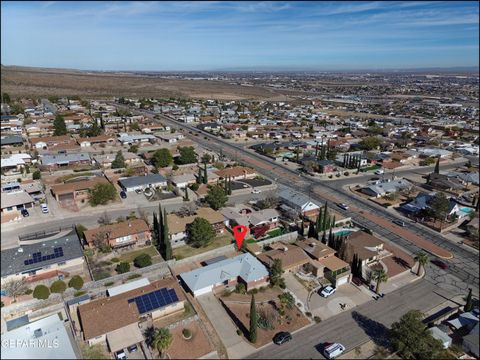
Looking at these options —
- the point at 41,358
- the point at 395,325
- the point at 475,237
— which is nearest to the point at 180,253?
the point at 41,358

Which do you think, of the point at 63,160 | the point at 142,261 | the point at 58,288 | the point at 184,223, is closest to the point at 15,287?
the point at 58,288

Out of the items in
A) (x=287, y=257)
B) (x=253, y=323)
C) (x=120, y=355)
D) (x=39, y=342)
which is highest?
(x=39, y=342)

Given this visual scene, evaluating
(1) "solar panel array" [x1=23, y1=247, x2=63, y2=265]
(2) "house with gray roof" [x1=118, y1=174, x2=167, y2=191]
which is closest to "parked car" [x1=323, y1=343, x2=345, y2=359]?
(1) "solar panel array" [x1=23, y1=247, x2=63, y2=265]

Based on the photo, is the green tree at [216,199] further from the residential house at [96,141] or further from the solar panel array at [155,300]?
the residential house at [96,141]

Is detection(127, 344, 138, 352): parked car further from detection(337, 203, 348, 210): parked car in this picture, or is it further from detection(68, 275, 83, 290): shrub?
detection(337, 203, 348, 210): parked car

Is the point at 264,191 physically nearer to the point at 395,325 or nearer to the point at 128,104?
the point at 395,325

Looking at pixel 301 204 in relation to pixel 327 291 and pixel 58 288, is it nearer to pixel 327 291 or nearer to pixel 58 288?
pixel 327 291
